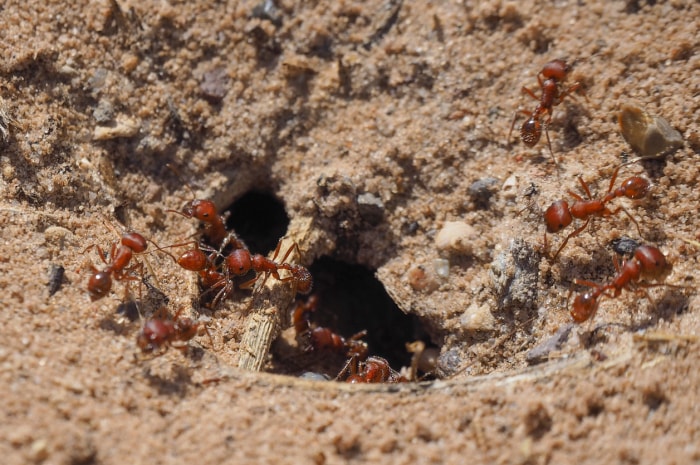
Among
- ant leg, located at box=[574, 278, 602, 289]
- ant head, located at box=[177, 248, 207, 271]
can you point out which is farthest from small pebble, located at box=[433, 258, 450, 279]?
ant head, located at box=[177, 248, 207, 271]

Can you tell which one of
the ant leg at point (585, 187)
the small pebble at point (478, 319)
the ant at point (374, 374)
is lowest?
the ant at point (374, 374)

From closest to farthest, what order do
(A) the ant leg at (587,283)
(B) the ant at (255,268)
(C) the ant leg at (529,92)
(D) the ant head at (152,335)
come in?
1. (D) the ant head at (152,335)
2. (A) the ant leg at (587,283)
3. (B) the ant at (255,268)
4. (C) the ant leg at (529,92)

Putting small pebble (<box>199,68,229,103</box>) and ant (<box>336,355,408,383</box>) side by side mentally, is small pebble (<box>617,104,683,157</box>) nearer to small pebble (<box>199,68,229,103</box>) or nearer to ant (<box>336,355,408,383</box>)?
ant (<box>336,355,408,383</box>)

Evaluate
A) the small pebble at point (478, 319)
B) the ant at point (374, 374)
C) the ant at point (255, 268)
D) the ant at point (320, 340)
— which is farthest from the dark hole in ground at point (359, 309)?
the small pebble at point (478, 319)

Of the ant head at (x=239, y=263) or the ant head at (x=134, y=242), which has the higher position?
the ant head at (x=134, y=242)

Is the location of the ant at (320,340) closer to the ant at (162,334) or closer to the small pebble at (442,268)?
the small pebble at (442,268)

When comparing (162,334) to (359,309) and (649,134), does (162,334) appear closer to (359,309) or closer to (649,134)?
(359,309)

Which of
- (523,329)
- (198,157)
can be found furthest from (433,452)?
(198,157)
